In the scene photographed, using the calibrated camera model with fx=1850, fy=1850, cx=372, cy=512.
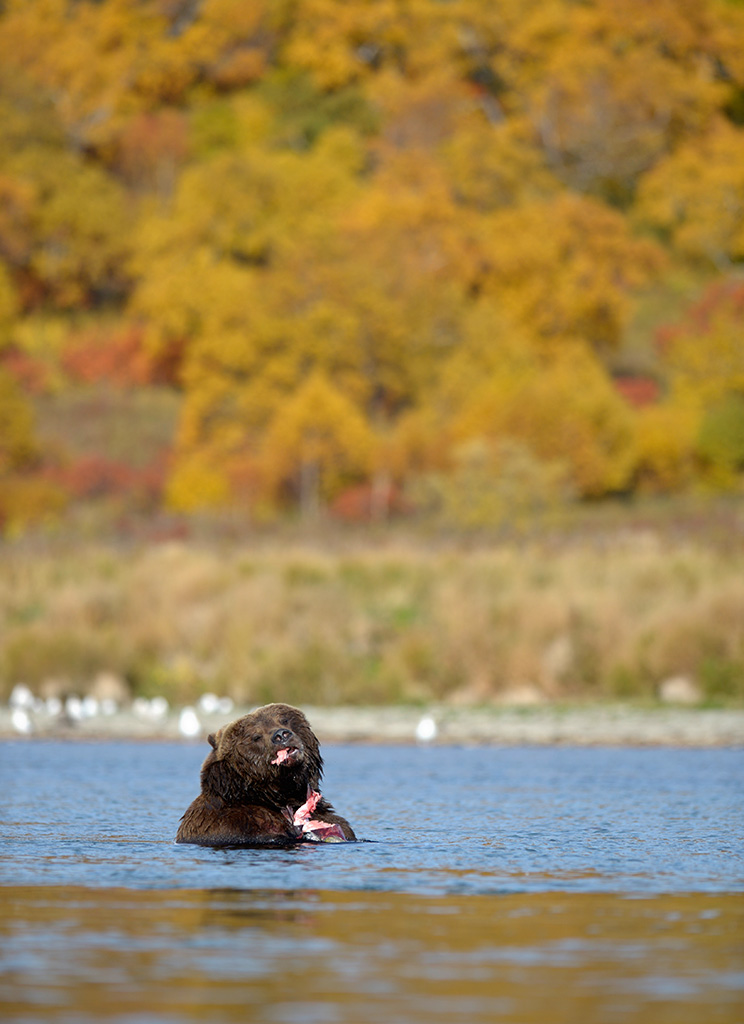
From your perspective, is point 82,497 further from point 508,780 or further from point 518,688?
point 508,780

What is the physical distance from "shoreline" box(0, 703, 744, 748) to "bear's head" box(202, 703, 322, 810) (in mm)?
10932

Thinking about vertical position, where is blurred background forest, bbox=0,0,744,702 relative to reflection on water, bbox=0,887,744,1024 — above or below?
above

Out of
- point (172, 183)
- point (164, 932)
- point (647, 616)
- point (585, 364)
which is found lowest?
point (164, 932)

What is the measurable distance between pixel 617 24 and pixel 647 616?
173 feet

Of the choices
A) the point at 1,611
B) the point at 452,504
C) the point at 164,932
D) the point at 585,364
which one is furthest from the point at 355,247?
the point at 164,932

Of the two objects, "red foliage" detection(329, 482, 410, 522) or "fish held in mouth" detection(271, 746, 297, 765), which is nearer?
"fish held in mouth" detection(271, 746, 297, 765)

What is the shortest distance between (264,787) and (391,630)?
53.1 ft

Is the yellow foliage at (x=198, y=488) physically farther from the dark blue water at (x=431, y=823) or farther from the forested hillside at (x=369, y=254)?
the dark blue water at (x=431, y=823)

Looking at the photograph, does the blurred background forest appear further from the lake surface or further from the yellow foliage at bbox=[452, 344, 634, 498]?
the lake surface

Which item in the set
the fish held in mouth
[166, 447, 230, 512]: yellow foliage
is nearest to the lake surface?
the fish held in mouth

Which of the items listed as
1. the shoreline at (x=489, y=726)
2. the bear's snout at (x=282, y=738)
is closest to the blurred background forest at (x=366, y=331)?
the shoreline at (x=489, y=726)

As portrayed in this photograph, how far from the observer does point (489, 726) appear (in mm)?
22453

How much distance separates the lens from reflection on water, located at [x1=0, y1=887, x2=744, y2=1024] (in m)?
6.57

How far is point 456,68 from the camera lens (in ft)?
254
